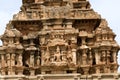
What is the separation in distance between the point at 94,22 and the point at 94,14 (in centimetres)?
67

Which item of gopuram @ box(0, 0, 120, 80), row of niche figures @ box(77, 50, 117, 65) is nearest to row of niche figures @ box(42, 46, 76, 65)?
gopuram @ box(0, 0, 120, 80)

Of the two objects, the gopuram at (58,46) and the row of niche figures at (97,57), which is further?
the row of niche figures at (97,57)

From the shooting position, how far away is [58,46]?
41.1 m

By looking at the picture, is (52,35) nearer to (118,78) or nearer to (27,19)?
(27,19)

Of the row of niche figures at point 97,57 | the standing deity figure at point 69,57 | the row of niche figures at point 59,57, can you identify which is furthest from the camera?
the row of niche figures at point 97,57

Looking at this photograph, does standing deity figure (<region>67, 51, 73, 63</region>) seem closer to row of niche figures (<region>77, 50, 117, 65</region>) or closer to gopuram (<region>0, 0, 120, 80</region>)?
gopuram (<region>0, 0, 120, 80</region>)

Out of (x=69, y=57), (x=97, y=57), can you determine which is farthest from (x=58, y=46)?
(x=97, y=57)

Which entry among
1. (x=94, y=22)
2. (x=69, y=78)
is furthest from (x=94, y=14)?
(x=69, y=78)

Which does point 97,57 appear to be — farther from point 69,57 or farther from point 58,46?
point 58,46

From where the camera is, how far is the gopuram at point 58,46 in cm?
4103

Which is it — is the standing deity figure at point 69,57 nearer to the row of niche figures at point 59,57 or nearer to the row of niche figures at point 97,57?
the row of niche figures at point 59,57

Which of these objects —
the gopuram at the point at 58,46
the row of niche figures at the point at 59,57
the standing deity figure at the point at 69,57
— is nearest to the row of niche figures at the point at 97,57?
the gopuram at the point at 58,46

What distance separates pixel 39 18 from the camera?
4359 centimetres

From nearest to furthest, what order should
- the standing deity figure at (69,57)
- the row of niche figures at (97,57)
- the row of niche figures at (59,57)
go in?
the row of niche figures at (59,57) < the standing deity figure at (69,57) < the row of niche figures at (97,57)
